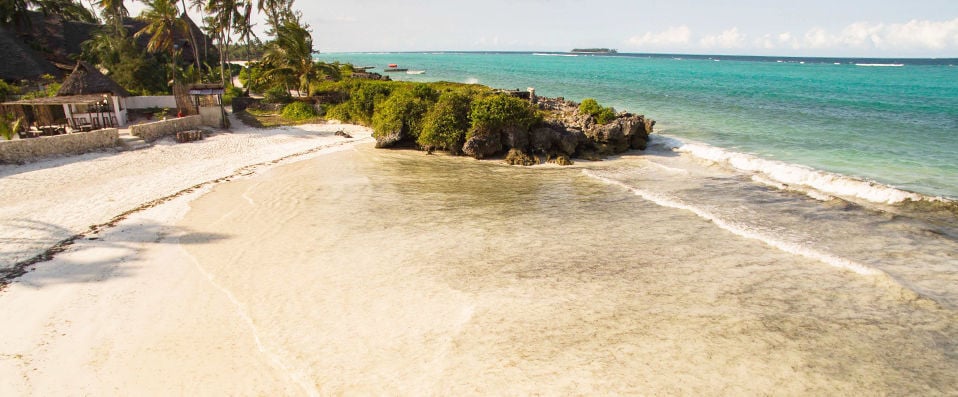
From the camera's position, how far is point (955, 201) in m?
19.2

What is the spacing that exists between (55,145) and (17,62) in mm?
25681

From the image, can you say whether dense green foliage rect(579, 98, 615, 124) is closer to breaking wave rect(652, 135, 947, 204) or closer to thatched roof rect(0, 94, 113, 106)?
breaking wave rect(652, 135, 947, 204)

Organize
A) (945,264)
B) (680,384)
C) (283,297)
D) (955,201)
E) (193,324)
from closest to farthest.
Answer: (680,384) < (193,324) < (283,297) < (945,264) < (955,201)

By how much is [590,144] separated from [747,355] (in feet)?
66.1

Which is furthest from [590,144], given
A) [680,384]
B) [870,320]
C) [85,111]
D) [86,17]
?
[86,17]

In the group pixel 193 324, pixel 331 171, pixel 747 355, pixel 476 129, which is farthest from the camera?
pixel 476 129

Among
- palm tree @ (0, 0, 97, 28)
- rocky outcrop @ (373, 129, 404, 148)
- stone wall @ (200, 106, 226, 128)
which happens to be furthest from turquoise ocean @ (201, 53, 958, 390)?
palm tree @ (0, 0, 97, 28)

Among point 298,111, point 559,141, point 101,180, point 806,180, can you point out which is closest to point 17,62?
point 298,111

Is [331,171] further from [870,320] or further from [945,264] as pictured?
[945,264]

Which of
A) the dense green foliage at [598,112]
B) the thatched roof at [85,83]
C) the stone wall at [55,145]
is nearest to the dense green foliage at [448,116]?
the dense green foliage at [598,112]

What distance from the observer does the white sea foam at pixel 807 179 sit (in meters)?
20.0

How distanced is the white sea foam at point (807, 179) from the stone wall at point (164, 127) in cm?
3117

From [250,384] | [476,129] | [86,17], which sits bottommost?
[250,384]

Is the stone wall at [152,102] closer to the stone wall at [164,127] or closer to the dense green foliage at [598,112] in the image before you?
the stone wall at [164,127]
